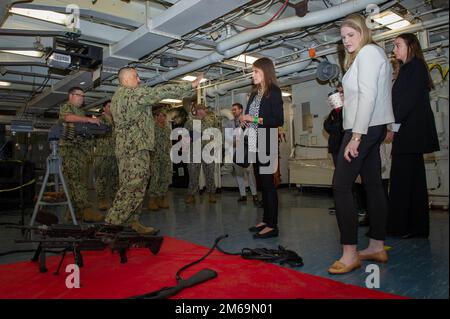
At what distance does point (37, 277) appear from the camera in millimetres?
1784

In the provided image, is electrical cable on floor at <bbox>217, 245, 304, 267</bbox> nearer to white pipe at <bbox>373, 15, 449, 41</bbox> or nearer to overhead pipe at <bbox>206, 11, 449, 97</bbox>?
overhead pipe at <bbox>206, 11, 449, 97</bbox>

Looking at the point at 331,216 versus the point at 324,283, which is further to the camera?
the point at 331,216

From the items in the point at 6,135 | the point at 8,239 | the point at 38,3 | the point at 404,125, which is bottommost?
the point at 8,239

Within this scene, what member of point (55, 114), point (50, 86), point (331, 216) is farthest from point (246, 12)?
point (55, 114)

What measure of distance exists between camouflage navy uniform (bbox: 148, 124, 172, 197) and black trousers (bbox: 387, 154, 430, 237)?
326cm

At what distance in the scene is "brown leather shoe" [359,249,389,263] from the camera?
1892 millimetres

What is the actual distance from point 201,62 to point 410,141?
12.2 feet

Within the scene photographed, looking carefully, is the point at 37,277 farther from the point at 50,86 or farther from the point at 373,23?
the point at 50,86

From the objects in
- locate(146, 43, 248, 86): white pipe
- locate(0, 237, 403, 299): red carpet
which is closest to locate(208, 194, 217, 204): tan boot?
locate(146, 43, 248, 86): white pipe

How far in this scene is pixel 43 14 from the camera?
3.86 m

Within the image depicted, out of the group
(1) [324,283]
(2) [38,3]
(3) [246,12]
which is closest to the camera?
(1) [324,283]

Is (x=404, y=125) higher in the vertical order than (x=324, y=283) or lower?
higher

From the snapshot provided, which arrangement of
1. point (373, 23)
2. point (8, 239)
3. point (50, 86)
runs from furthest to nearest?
1. point (50, 86)
2. point (373, 23)
3. point (8, 239)
